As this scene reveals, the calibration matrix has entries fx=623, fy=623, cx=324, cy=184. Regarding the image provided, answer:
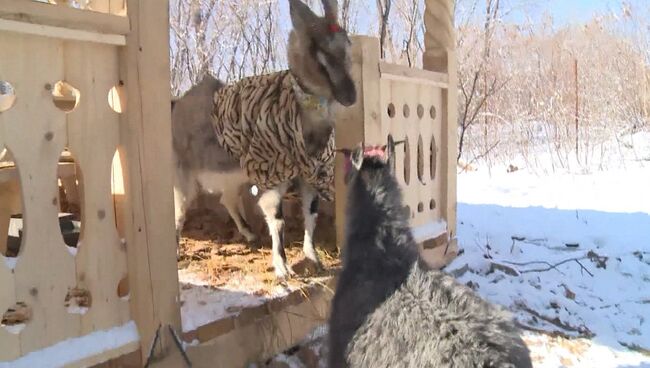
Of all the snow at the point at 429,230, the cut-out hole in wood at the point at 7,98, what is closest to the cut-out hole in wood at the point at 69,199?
the cut-out hole in wood at the point at 7,98

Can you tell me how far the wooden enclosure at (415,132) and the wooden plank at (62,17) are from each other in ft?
6.02

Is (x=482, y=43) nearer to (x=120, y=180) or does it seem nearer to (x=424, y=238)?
(x=424, y=238)

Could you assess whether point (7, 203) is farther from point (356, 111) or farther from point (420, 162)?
point (420, 162)

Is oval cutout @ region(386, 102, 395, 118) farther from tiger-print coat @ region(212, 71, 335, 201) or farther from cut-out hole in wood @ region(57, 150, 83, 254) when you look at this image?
cut-out hole in wood @ region(57, 150, 83, 254)

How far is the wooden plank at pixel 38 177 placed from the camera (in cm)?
216

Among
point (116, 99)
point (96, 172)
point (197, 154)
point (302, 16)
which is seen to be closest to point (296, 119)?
point (302, 16)

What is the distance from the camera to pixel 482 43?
12000 mm

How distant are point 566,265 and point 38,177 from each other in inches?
181

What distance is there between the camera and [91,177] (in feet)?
8.05

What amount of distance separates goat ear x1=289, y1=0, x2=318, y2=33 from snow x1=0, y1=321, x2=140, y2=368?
6.15 feet

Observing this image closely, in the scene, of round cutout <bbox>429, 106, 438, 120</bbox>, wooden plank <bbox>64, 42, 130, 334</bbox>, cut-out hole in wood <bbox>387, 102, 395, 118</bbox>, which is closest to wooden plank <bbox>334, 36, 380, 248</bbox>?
cut-out hole in wood <bbox>387, 102, 395, 118</bbox>

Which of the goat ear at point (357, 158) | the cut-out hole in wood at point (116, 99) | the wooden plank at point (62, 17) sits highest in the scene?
the wooden plank at point (62, 17)

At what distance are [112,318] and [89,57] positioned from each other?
3.43 feet

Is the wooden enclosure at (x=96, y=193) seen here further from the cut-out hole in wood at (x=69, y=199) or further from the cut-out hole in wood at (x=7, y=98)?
the cut-out hole in wood at (x=69, y=199)
